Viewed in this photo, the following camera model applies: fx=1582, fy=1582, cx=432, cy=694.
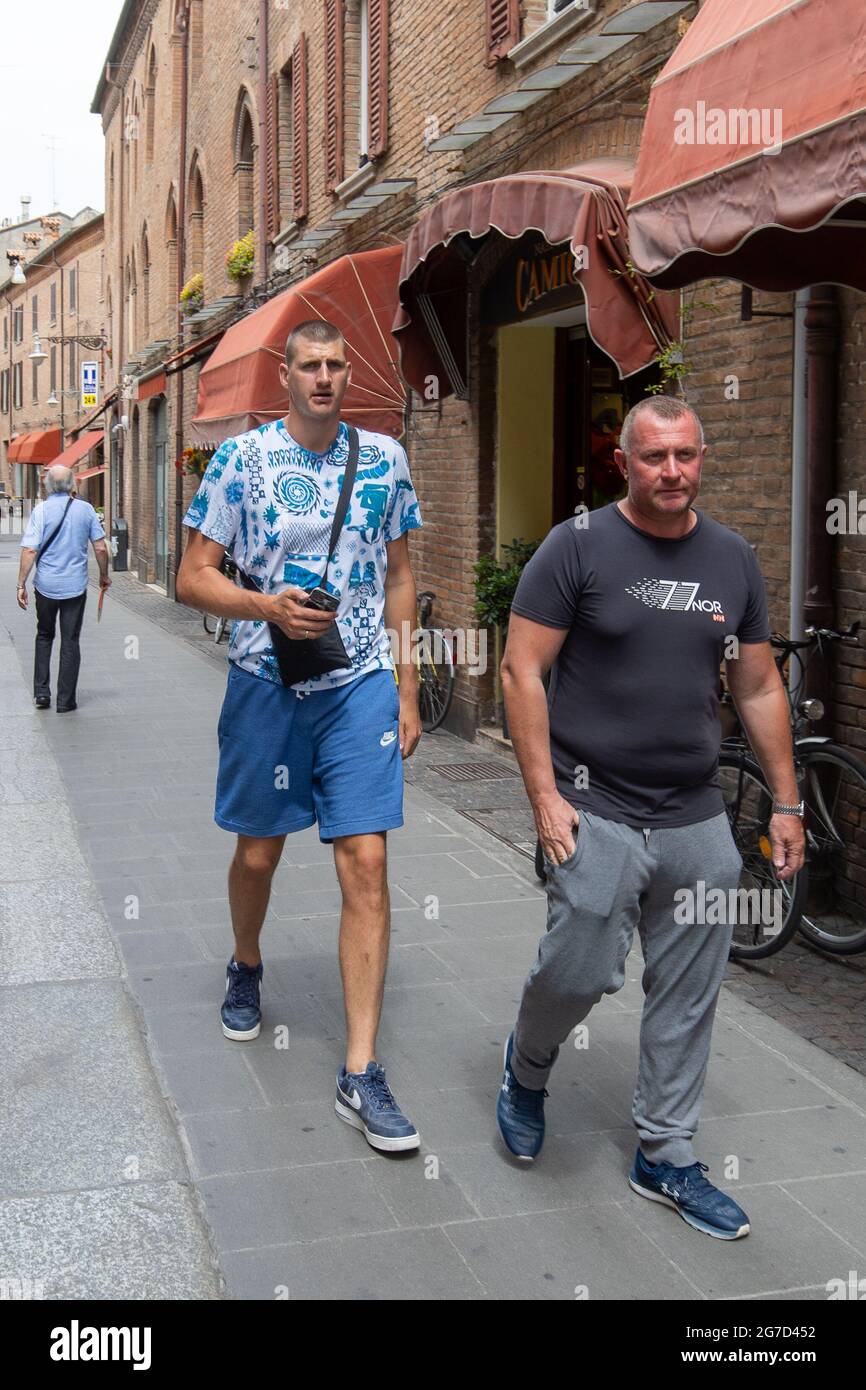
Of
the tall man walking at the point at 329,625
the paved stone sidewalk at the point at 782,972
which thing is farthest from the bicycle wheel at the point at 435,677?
the tall man walking at the point at 329,625

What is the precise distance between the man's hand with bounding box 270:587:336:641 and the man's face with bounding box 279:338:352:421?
1.68ft

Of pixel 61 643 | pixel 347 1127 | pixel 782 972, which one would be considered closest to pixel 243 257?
pixel 61 643

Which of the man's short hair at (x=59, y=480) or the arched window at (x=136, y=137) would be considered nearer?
the man's short hair at (x=59, y=480)

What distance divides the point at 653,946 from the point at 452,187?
9.23 metres

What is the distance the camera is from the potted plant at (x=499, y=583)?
35.5ft

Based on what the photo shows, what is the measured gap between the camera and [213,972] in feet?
18.6

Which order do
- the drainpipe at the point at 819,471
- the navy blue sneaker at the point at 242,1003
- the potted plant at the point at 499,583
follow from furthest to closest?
the potted plant at the point at 499,583, the drainpipe at the point at 819,471, the navy blue sneaker at the point at 242,1003

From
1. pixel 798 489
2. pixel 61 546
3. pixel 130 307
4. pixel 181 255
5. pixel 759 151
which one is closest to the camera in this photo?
pixel 759 151

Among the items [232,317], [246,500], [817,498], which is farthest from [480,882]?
[232,317]

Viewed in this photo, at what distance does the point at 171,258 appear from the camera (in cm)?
2927

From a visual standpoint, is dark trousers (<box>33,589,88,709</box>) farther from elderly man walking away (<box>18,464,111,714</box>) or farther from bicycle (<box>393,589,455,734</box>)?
bicycle (<box>393,589,455,734</box>)

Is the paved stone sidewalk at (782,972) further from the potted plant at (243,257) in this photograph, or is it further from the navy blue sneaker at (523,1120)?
the potted plant at (243,257)

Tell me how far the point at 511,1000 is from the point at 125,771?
5.02 meters

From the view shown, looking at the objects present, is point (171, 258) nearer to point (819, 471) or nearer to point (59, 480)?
point (59, 480)
